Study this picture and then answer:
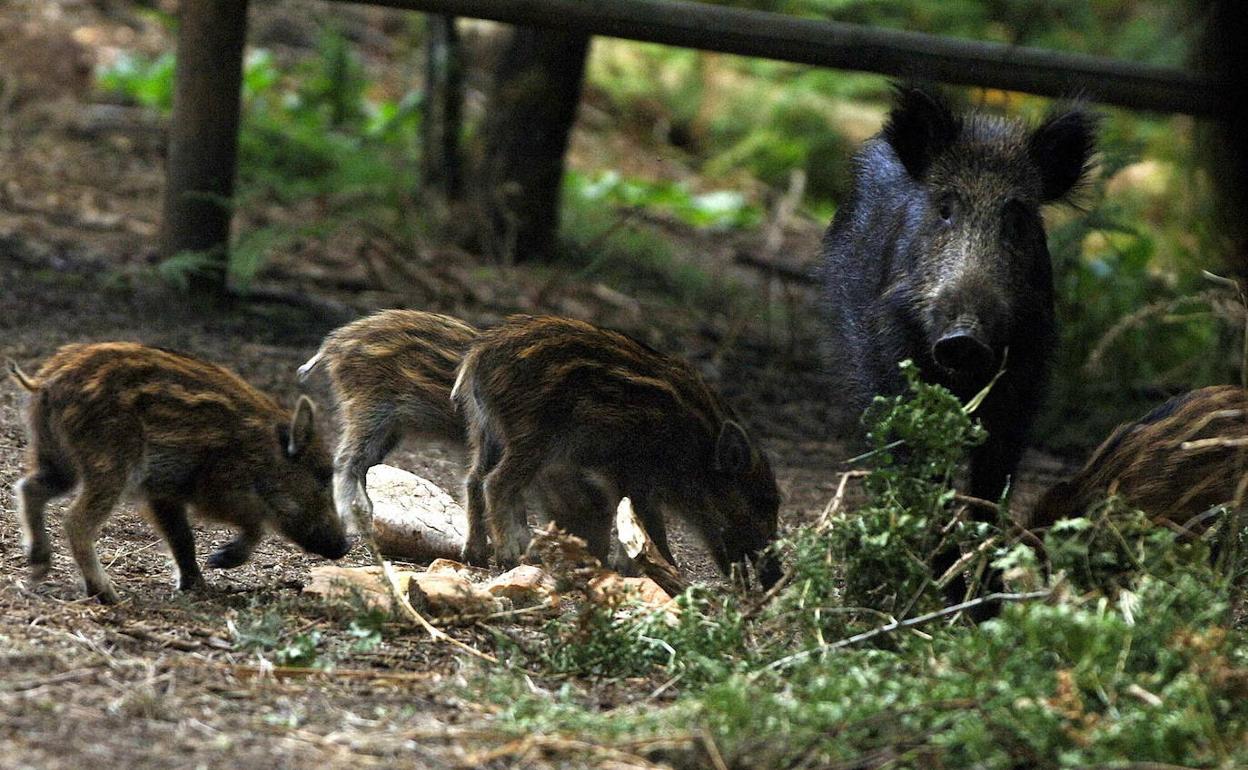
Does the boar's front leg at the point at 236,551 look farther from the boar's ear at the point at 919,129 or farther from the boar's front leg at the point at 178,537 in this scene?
the boar's ear at the point at 919,129

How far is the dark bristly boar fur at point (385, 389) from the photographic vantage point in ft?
18.5

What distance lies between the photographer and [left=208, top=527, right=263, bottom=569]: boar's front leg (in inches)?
188

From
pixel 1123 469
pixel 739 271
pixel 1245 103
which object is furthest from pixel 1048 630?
pixel 739 271

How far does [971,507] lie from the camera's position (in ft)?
18.0

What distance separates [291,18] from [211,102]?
7718 millimetres

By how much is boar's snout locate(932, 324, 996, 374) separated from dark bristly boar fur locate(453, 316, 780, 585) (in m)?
0.90

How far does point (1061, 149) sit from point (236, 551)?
309 cm

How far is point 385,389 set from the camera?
18.6ft

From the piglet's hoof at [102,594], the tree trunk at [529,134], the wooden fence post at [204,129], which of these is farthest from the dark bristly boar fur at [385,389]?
the tree trunk at [529,134]

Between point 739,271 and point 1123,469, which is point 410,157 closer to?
point 739,271

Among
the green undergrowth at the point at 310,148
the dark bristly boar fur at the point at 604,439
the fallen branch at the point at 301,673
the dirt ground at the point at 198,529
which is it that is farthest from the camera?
the green undergrowth at the point at 310,148

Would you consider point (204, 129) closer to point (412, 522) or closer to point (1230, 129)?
point (412, 522)

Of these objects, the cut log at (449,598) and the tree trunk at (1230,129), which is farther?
the tree trunk at (1230,129)

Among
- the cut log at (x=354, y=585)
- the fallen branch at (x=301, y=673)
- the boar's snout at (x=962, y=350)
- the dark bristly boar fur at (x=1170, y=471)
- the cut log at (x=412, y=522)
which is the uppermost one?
the boar's snout at (x=962, y=350)
